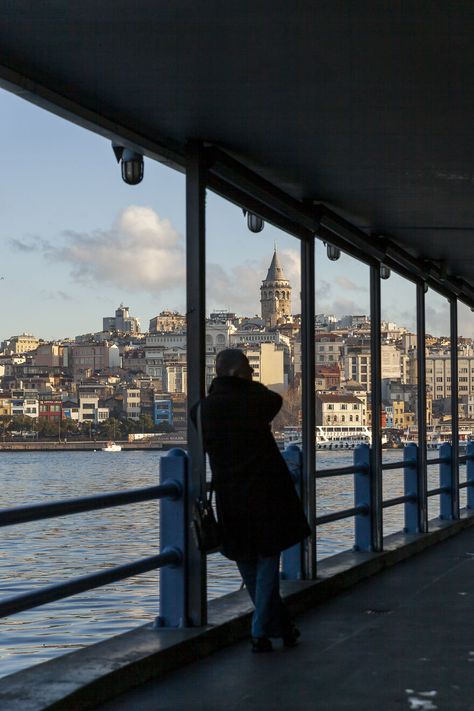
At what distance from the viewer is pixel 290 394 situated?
28.7 feet

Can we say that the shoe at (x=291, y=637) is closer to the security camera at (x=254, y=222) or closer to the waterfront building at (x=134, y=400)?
the security camera at (x=254, y=222)

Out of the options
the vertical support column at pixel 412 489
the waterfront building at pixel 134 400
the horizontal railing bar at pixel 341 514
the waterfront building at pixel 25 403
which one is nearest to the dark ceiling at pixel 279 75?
the horizontal railing bar at pixel 341 514

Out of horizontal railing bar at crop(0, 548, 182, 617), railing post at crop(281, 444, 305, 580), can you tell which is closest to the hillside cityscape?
railing post at crop(281, 444, 305, 580)

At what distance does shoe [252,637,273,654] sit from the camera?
6199mm

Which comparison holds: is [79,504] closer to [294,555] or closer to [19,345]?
[294,555]

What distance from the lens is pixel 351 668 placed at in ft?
19.0

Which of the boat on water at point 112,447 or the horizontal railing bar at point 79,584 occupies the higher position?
the horizontal railing bar at point 79,584

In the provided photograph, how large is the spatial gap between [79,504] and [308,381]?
3777mm

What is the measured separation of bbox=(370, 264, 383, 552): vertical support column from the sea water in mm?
2599

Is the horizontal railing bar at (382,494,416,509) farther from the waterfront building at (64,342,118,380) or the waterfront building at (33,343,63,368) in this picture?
the waterfront building at (33,343,63,368)

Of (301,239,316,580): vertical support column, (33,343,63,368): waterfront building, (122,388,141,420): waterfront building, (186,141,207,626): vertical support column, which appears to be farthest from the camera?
(33,343,63,368): waterfront building

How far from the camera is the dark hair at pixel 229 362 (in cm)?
614

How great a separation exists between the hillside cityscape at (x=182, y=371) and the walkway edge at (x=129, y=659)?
1.08 metres

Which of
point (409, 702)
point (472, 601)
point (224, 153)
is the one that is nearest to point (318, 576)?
point (472, 601)
